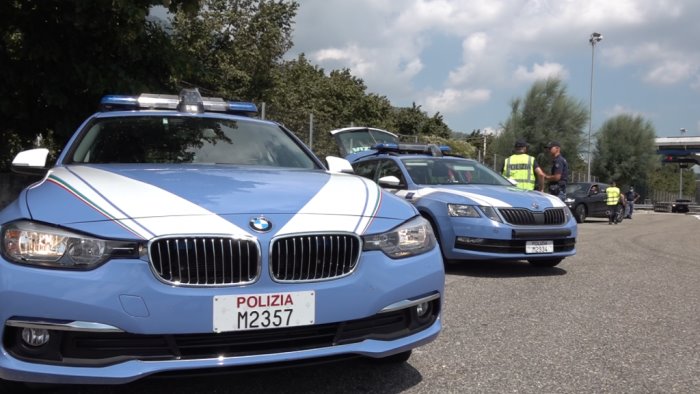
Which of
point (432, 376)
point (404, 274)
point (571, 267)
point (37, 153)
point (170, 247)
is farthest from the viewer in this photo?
point (571, 267)

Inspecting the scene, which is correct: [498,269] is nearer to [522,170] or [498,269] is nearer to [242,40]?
[522,170]

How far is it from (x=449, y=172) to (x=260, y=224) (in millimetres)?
5484


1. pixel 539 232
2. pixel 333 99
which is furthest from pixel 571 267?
pixel 333 99

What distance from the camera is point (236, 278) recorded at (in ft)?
8.13

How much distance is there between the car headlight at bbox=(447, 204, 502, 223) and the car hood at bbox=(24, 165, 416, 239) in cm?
331

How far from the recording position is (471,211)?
21.5 feet

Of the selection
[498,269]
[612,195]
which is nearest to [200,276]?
[498,269]

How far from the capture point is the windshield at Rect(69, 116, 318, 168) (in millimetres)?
3881

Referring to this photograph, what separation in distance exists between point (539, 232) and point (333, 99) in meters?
41.2

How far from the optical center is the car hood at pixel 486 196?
663cm

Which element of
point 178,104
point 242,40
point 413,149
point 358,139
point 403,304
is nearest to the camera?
point 403,304

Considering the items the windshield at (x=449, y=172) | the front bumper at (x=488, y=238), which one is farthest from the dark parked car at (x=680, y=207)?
the front bumper at (x=488, y=238)

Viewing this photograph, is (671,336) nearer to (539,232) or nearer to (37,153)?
(539,232)

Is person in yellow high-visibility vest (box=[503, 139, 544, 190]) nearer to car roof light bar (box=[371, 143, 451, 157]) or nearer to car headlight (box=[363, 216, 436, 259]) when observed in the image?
car roof light bar (box=[371, 143, 451, 157])
